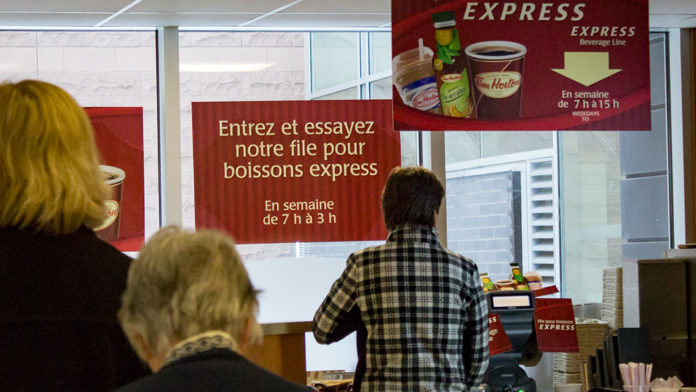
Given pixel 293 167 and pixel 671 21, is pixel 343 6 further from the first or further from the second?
pixel 671 21

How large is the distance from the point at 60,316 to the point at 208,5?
3.43 meters

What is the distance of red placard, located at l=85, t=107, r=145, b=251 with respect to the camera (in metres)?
5.07

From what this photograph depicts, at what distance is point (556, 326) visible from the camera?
15.1ft

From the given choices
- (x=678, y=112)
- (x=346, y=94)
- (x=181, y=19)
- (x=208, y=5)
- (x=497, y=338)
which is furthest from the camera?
(x=678, y=112)

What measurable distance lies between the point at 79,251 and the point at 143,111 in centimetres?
372

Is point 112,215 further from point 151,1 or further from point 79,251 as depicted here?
point 79,251

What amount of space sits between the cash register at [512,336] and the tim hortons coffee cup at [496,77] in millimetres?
864

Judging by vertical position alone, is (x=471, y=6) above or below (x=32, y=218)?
above

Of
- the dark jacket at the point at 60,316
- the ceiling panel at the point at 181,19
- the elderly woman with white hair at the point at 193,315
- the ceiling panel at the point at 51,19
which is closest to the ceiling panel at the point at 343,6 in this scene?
the ceiling panel at the point at 181,19

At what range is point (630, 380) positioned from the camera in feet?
12.7

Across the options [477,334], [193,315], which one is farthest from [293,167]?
[193,315]

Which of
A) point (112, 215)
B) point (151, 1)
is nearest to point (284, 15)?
point (151, 1)

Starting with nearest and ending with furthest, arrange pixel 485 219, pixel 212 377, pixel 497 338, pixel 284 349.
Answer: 1. pixel 212 377
2. pixel 284 349
3. pixel 497 338
4. pixel 485 219

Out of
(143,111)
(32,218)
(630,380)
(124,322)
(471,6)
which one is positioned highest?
(471,6)
